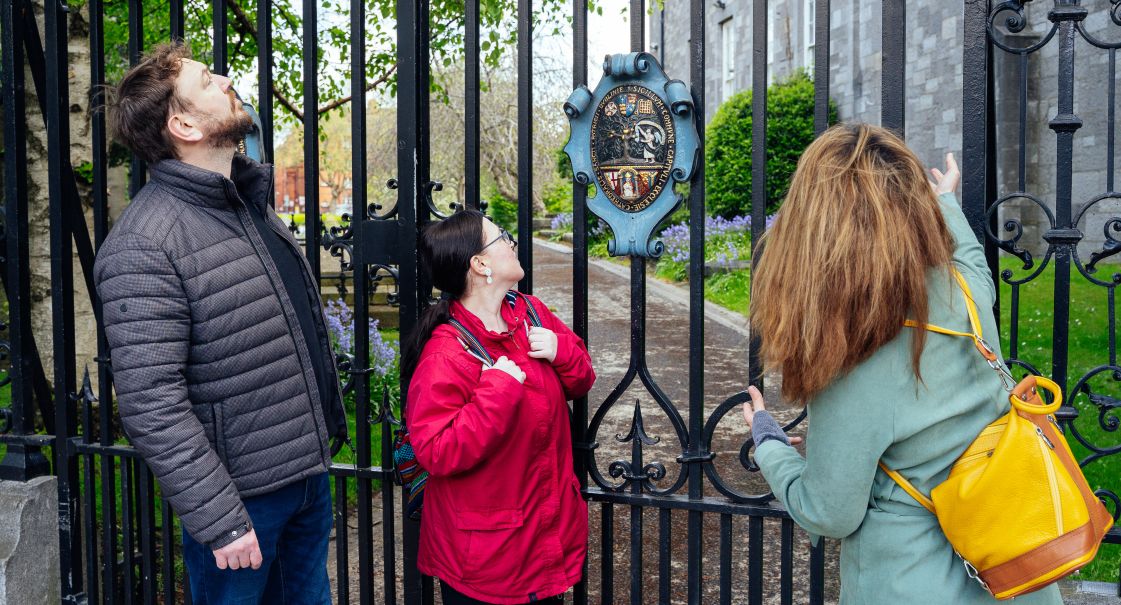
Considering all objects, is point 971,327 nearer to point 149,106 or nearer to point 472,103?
point 472,103

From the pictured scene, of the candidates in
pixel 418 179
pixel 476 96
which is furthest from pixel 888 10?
pixel 418 179

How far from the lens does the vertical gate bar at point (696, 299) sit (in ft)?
9.28

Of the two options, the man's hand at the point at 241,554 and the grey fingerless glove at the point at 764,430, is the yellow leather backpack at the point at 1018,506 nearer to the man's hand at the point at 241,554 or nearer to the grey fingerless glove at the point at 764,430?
the grey fingerless glove at the point at 764,430

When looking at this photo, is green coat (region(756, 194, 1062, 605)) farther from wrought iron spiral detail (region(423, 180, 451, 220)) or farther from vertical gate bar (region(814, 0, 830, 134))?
wrought iron spiral detail (region(423, 180, 451, 220))

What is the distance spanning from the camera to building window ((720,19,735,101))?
2147 cm

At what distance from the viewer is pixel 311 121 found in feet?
10.5

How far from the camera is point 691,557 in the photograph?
118 inches

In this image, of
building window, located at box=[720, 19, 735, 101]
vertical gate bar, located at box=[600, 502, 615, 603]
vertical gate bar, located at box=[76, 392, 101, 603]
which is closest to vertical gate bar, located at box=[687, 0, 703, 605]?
vertical gate bar, located at box=[600, 502, 615, 603]

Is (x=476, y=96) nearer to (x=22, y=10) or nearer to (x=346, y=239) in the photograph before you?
(x=346, y=239)

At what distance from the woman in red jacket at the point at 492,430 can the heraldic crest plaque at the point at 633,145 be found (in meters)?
0.37

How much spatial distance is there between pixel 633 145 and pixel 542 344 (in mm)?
705

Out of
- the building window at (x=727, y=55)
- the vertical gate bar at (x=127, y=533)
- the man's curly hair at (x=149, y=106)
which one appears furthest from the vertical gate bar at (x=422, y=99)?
the building window at (x=727, y=55)

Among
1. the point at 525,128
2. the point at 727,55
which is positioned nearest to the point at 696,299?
the point at 525,128

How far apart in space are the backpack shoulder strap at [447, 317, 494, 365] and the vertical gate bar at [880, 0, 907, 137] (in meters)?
1.33
